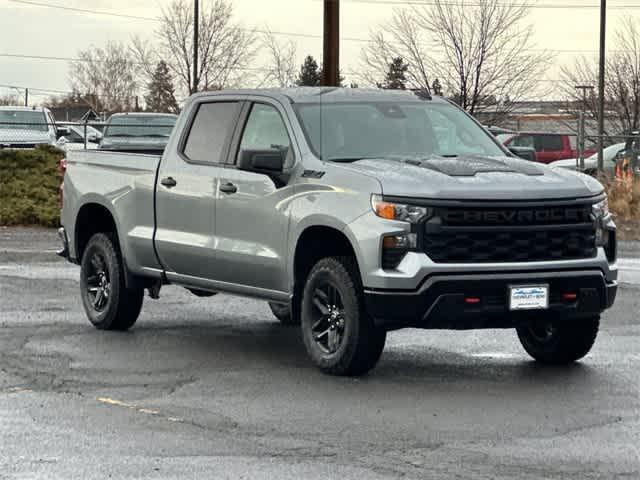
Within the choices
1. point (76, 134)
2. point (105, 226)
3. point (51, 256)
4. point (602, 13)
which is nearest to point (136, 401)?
point (105, 226)

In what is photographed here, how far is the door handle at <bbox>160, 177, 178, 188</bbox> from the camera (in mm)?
11469

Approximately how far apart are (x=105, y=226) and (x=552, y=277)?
15.1ft

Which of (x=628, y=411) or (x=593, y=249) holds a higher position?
(x=593, y=249)

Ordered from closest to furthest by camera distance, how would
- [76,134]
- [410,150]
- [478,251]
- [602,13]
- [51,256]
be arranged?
[478,251], [410,150], [51,256], [602,13], [76,134]

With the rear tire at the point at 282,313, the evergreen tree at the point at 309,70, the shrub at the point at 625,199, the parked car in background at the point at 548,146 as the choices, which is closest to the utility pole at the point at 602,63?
the parked car in background at the point at 548,146

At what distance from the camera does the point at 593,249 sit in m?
9.93

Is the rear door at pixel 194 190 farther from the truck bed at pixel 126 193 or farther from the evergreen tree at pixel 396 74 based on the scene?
the evergreen tree at pixel 396 74

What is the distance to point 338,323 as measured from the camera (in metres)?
9.89

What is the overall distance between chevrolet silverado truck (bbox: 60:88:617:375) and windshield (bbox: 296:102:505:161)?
0.02 meters

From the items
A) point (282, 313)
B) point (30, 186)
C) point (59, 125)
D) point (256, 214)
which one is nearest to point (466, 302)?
point (256, 214)

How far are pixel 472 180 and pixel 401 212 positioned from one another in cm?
53

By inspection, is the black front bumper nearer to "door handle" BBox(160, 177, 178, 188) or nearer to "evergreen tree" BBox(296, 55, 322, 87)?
"door handle" BBox(160, 177, 178, 188)

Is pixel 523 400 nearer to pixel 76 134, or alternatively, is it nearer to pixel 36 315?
pixel 36 315

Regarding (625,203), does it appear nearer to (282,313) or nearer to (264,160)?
(282,313)
